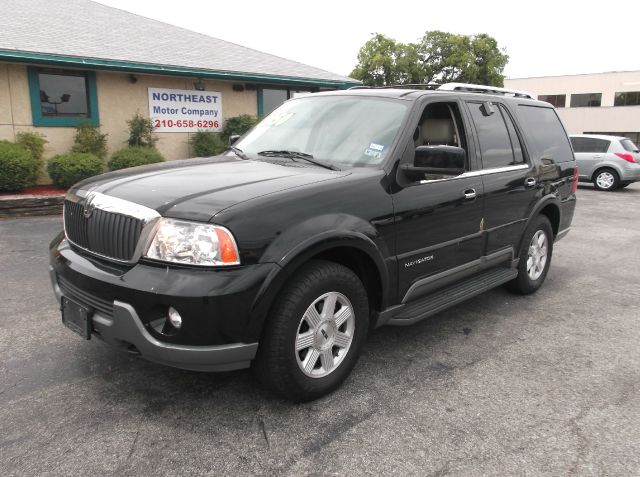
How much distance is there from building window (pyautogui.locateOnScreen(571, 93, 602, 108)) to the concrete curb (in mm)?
48981

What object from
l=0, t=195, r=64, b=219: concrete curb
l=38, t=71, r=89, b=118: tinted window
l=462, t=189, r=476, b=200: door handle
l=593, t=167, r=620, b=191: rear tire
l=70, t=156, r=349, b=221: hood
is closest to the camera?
l=70, t=156, r=349, b=221: hood

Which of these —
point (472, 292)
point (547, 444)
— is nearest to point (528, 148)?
point (472, 292)

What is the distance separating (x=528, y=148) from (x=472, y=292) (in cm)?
169

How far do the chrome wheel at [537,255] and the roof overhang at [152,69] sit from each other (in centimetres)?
1016

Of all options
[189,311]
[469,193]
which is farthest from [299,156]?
[189,311]

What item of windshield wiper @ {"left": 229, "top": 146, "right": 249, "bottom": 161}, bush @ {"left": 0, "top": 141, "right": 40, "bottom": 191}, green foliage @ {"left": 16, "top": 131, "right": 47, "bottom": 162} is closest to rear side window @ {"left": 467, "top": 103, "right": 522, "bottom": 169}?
windshield wiper @ {"left": 229, "top": 146, "right": 249, "bottom": 161}

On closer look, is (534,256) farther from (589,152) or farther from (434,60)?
(434,60)

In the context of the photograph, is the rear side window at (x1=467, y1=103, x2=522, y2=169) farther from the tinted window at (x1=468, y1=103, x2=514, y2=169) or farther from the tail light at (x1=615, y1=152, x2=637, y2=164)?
the tail light at (x1=615, y1=152, x2=637, y2=164)

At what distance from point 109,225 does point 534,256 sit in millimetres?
4058

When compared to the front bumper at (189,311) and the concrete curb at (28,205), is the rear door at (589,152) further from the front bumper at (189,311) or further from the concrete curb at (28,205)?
the front bumper at (189,311)

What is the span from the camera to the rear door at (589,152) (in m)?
16.4

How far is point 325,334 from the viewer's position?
306cm

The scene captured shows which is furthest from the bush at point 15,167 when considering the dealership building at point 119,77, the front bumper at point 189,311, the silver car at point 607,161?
the silver car at point 607,161

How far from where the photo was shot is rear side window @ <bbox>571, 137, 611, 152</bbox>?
1644cm
